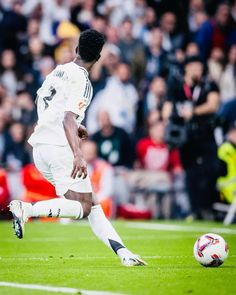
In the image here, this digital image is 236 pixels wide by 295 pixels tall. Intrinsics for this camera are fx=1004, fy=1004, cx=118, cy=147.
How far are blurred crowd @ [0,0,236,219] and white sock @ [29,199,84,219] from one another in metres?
8.43

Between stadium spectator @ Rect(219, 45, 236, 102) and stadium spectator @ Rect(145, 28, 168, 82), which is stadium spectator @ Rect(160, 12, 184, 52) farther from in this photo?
stadium spectator @ Rect(219, 45, 236, 102)

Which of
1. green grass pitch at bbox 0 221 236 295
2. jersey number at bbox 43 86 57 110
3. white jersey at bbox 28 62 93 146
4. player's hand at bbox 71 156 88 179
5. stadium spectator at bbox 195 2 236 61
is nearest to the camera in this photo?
green grass pitch at bbox 0 221 236 295

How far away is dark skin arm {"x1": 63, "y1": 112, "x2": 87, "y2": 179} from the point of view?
31.1 ft

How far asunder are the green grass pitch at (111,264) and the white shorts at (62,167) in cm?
81

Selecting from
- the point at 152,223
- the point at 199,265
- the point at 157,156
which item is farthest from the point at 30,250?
the point at 157,156

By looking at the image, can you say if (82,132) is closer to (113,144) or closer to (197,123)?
(197,123)

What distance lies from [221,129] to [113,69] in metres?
3.49

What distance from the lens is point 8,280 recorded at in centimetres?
888

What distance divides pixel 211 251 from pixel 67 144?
5.86 ft

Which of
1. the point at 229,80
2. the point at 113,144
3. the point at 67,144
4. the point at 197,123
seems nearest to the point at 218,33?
the point at 229,80

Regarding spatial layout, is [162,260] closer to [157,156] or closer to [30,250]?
[30,250]

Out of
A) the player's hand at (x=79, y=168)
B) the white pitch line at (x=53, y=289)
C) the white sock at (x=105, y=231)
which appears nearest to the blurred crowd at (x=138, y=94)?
the white sock at (x=105, y=231)

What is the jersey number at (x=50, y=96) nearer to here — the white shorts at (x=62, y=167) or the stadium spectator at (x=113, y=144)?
the white shorts at (x=62, y=167)

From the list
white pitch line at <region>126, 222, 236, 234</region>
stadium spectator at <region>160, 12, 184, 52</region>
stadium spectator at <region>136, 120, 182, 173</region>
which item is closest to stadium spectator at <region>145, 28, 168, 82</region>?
stadium spectator at <region>160, 12, 184, 52</region>
